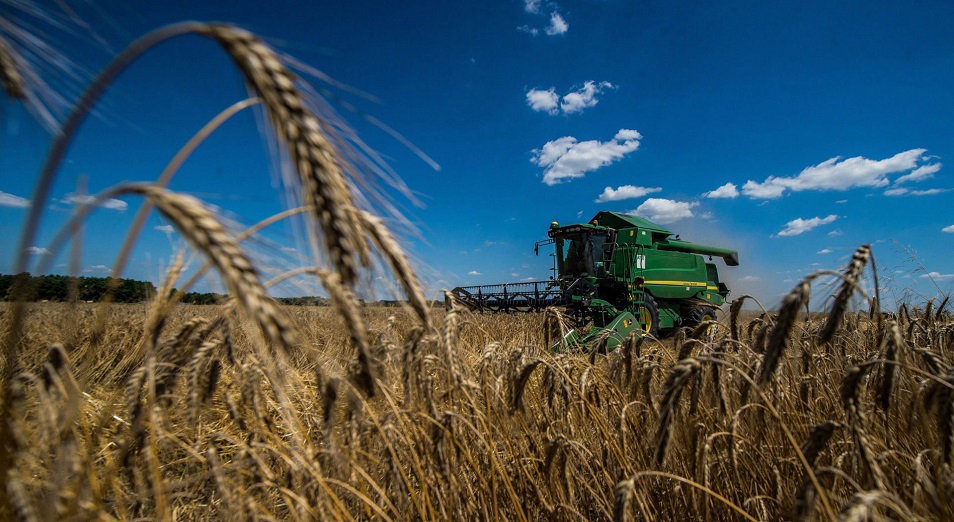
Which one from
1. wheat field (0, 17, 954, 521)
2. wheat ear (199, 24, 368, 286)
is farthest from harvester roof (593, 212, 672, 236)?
wheat ear (199, 24, 368, 286)

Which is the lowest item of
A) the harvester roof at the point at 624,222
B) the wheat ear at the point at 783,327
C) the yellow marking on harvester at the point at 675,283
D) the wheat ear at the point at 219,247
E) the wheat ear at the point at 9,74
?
the wheat ear at the point at 783,327

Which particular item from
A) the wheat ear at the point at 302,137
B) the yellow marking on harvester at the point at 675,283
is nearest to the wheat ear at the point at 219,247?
the wheat ear at the point at 302,137

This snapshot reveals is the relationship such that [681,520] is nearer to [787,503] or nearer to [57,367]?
[787,503]

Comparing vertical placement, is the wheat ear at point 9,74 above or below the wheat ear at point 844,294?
above

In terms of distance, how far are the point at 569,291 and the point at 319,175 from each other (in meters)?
Answer: 9.13

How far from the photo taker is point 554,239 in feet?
38.4

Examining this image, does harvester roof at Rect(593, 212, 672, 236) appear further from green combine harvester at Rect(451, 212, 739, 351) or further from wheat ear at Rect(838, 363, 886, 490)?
wheat ear at Rect(838, 363, 886, 490)

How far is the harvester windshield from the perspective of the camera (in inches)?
436

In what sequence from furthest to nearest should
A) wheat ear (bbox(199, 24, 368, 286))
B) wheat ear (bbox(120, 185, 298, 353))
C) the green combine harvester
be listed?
the green combine harvester, wheat ear (bbox(199, 24, 368, 286)), wheat ear (bbox(120, 185, 298, 353))

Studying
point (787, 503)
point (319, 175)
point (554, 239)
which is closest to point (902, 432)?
point (787, 503)

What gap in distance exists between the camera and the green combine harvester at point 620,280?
10.1 meters

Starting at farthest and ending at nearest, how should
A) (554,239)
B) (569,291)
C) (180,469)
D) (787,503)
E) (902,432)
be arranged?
(554,239)
(569,291)
(180,469)
(902,432)
(787,503)

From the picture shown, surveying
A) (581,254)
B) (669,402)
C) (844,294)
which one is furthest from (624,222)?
(669,402)

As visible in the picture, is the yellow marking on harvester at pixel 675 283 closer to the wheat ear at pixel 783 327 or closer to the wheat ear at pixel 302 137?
the wheat ear at pixel 783 327
